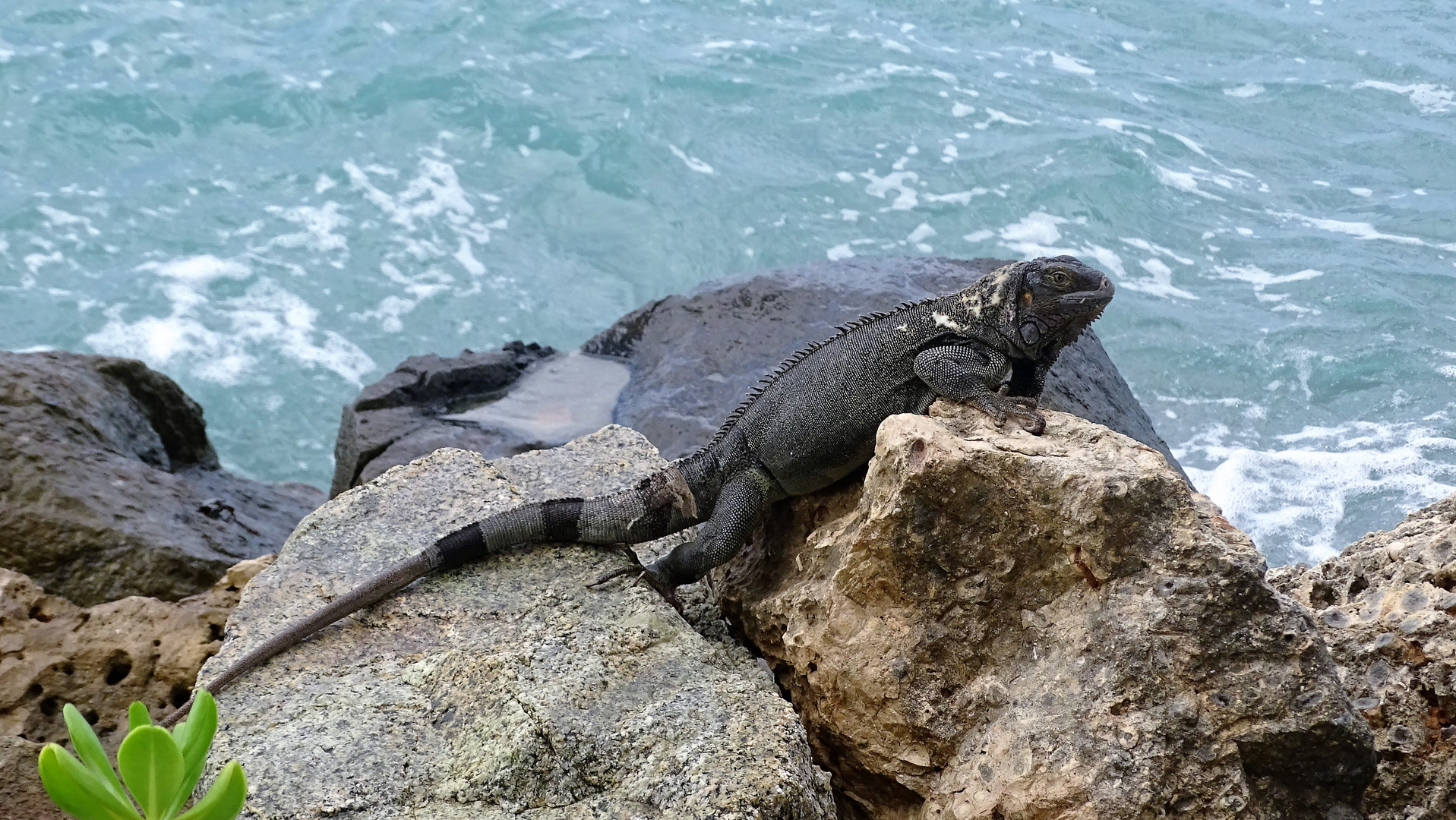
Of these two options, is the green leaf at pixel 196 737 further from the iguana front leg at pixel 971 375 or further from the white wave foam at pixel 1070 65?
the white wave foam at pixel 1070 65

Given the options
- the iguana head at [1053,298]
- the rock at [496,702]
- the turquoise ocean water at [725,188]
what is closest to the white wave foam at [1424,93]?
the turquoise ocean water at [725,188]

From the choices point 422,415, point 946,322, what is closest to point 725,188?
point 422,415

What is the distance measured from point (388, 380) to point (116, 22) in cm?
1035

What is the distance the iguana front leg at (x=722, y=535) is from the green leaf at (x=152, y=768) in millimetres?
1662

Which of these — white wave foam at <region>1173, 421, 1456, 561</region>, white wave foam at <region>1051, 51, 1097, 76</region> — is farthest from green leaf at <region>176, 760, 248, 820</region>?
white wave foam at <region>1051, 51, 1097, 76</region>

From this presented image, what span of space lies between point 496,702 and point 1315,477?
738cm

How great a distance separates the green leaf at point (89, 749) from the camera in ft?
8.05

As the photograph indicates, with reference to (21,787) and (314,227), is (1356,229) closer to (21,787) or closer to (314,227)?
(314,227)

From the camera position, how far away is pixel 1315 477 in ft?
28.7

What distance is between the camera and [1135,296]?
36.9 feet

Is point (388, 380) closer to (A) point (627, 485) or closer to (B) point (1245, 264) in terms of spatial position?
(A) point (627, 485)

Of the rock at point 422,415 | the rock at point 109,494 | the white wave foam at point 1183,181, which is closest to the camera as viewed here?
the rock at point 109,494

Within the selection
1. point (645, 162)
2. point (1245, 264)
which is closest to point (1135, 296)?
point (1245, 264)

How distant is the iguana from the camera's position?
3.87 meters
